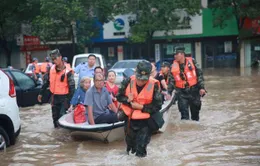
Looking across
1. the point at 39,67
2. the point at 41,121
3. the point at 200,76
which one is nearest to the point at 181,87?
the point at 200,76

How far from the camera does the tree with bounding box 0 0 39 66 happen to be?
3366cm

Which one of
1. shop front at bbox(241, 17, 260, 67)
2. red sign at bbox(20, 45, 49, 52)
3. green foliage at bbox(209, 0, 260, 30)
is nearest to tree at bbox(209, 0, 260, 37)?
green foliage at bbox(209, 0, 260, 30)

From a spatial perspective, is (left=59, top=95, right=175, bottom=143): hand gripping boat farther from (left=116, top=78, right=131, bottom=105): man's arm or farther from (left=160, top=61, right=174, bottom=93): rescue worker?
(left=160, top=61, right=174, bottom=93): rescue worker

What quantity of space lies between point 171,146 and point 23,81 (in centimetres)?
678

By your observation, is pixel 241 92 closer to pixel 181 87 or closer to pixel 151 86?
pixel 181 87

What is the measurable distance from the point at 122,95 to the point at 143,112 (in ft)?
1.40

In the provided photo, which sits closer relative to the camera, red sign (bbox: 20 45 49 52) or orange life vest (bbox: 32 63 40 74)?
orange life vest (bbox: 32 63 40 74)

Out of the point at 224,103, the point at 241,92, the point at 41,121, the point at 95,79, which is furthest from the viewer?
the point at 241,92

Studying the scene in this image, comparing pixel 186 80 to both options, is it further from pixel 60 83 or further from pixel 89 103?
pixel 60 83

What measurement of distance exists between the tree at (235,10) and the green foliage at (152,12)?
57.2 inches

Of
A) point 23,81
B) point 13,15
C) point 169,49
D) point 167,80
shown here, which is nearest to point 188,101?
point 167,80

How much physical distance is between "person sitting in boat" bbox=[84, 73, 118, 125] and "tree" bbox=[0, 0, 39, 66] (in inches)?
1049

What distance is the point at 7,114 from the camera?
7301 mm

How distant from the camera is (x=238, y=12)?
2992cm
